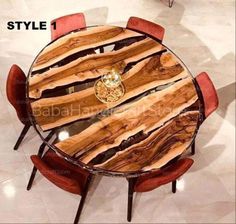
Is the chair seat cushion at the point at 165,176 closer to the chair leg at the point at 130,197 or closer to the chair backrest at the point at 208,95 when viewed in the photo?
the chair leg at the point at 130,197

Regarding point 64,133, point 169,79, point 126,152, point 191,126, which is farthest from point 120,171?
point 169,79

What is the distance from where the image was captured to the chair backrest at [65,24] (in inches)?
156

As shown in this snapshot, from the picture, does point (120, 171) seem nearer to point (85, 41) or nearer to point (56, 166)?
point (56, 166)

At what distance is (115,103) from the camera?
3.34 metres

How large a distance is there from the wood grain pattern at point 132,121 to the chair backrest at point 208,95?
0.14m

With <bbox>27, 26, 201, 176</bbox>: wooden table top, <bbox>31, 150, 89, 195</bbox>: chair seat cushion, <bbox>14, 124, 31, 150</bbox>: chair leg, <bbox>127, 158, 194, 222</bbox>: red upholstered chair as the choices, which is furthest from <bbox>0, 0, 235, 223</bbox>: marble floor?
<bbox>27, 26, 201, 176</bbox>: wooden table top

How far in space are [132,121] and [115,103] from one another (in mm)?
247

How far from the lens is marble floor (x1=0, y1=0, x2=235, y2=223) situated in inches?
143

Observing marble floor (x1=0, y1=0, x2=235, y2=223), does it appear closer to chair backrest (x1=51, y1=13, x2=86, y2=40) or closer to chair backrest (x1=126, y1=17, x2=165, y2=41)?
chair backrest (x1=51, y1=13, x2=86, y2=40)

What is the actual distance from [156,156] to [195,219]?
105cm

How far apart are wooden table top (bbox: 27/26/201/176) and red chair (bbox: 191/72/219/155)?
112mm

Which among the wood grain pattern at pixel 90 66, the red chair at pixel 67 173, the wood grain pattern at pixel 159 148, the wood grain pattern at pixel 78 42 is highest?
the wood grain pattern at pixel 78 42

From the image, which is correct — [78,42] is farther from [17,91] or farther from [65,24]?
[17,91]

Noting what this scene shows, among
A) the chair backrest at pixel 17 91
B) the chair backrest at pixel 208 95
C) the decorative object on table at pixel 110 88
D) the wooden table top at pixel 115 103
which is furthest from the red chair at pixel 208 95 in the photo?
the chair backrest at pixel 17 91
